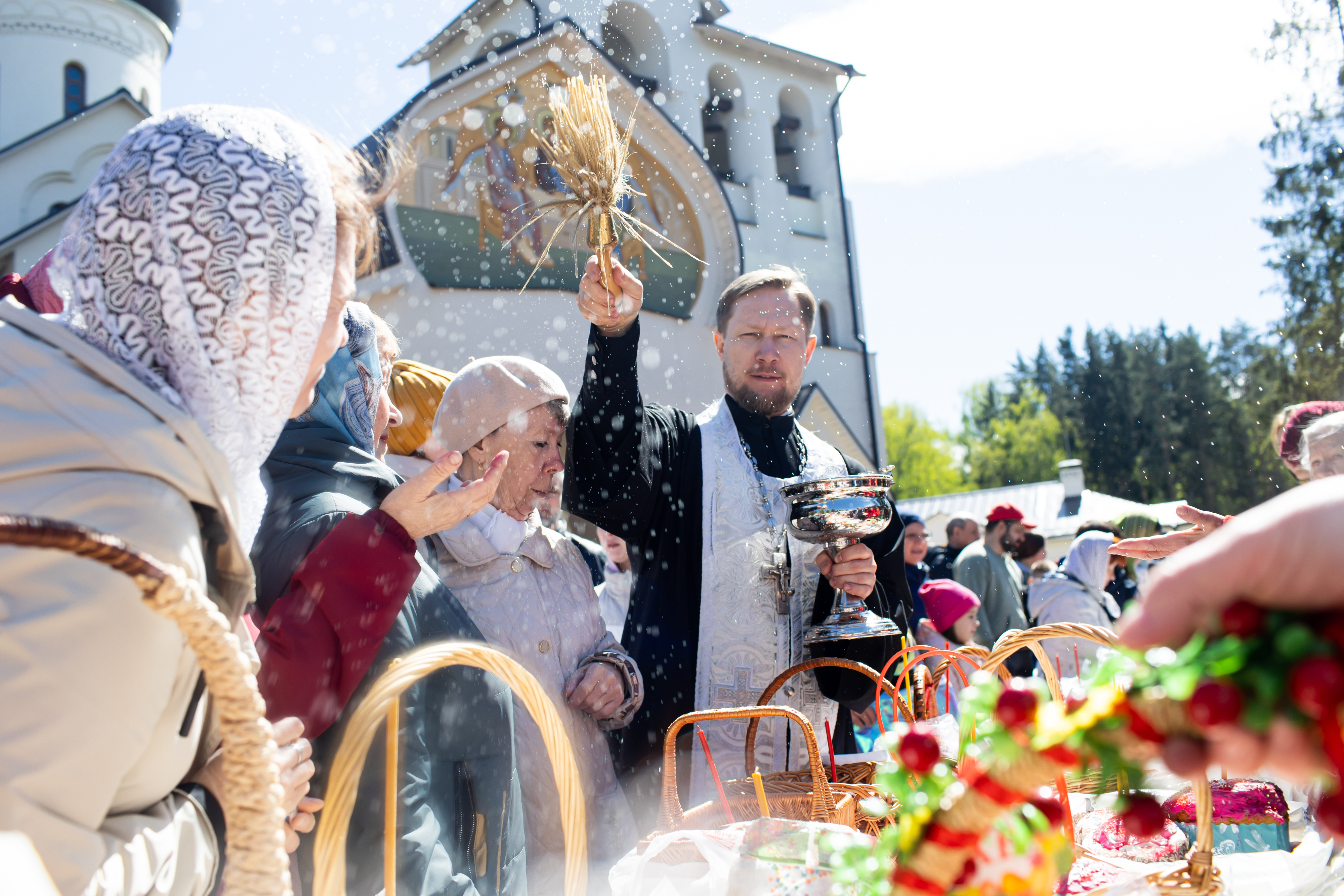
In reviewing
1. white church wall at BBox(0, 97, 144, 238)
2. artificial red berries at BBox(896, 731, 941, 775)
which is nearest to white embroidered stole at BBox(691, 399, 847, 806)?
artificial red berries at BBox(896, 731, 941, 775)

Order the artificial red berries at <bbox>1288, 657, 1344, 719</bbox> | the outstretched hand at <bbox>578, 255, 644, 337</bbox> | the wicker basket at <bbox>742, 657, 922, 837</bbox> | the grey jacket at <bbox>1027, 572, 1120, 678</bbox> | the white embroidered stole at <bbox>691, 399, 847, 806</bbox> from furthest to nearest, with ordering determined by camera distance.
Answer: the grey jacket at <bbox>1027, 572, 1120, 678</bbox>
the white embroidered stole at <bbox>691, 399, 847, 806</bbox>
the outstretched hand at <bbox>578, 255, 644, 337</bbox>
the wicker basket at <bbox>742, 657, 922, 837</bbox>
the artificial red berries at <bbox>1288, 657, 1344, 719</bbox>

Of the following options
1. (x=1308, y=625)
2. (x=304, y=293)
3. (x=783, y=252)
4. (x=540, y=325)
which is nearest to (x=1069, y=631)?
(x=1308, y=625)

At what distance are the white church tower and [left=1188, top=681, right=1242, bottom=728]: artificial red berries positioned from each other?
1861cm

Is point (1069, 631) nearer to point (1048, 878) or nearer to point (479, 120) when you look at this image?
point (1048, 878)

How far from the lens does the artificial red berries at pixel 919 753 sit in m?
0.77


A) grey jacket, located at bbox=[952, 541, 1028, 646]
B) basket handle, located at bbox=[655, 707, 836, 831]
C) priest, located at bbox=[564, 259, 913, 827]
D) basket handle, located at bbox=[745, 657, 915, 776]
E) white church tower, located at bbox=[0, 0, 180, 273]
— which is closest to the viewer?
basket handle, located at bbox=[655, 707, 836, 831]

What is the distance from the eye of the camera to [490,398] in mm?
2771

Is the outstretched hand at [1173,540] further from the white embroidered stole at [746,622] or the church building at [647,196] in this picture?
the church building at [647,196]

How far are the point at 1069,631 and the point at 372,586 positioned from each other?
4.42 feet

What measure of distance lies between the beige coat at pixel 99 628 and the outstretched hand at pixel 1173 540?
94.1 inches

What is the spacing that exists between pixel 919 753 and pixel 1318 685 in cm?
32

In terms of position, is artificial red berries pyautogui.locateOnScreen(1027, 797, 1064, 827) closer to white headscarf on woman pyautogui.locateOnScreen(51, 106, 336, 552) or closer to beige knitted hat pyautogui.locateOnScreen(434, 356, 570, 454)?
white headscarf on woman pyautogui.locateOnScreen(51, 106, 336, 552)

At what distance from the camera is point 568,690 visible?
258 cm

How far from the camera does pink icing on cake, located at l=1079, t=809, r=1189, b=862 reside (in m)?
1.86
